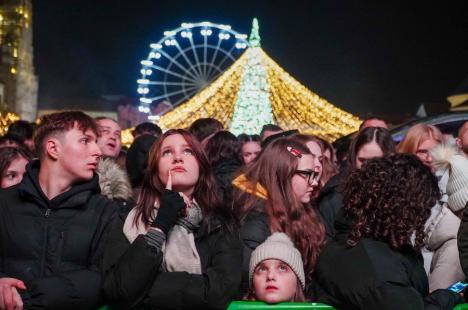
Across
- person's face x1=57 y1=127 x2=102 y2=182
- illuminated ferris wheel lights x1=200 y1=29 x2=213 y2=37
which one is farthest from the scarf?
illuminated ferris wheel lights x1=200 y1=29 x2=213 y2=37

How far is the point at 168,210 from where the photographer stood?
3.57 m

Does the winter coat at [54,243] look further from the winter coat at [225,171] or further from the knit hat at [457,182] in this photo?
the knit hat at [457,182]

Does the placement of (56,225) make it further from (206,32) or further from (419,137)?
(206,32)

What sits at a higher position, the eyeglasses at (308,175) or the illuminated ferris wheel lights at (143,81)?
the illuminated ferris wheel lights at (143,81)

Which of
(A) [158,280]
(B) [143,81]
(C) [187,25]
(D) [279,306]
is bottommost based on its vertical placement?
(D) [279,306]

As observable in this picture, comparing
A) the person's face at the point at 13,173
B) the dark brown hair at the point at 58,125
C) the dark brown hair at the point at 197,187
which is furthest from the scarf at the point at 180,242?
the person's face at the point at 13,173

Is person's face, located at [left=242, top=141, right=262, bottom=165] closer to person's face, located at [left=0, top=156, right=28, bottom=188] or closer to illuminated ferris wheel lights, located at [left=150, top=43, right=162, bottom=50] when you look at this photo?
person's face, located at [left=0, top=156, right=28, bottom=188]

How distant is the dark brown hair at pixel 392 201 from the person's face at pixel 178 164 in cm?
93

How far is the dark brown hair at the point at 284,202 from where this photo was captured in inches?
161

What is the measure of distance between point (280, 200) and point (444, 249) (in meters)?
1.07

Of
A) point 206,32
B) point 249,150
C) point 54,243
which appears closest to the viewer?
point 54,243

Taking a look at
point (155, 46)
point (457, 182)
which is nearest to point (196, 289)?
point (457, 182)

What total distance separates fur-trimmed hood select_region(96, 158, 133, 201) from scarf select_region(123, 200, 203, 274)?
1.14m

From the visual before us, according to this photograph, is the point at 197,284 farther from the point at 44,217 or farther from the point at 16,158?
the point at 16,158
